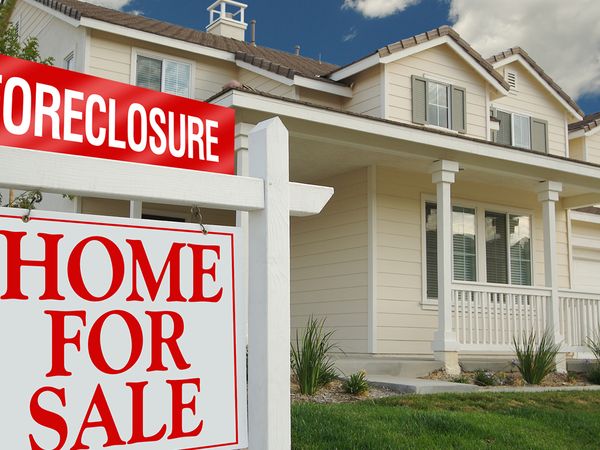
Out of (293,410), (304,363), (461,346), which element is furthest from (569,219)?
(293,410)

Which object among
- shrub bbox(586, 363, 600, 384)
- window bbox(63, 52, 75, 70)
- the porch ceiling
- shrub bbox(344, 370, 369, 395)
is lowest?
shrub bbox(586, 363, 600, 384)

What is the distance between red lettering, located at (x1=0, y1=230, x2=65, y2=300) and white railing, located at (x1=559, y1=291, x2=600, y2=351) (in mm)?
10646

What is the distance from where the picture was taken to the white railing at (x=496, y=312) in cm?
1052

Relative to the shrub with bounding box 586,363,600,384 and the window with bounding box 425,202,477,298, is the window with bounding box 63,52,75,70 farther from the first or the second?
the shrub with bounding box 586,363,600,384

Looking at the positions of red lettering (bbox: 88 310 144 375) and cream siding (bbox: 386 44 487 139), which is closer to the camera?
red lettering (bbox: 88 310 144 375)

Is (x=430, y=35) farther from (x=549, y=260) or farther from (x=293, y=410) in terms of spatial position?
(x=293, y=410)

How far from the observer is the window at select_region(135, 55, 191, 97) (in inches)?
525

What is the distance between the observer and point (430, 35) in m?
13.5

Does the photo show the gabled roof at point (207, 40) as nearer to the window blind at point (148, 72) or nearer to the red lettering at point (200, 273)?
the window blind at point (148, 72)

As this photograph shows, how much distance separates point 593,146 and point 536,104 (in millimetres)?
3089

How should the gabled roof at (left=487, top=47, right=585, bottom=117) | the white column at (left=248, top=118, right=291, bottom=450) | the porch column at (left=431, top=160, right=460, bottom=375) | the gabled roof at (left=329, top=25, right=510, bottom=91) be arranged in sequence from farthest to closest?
the gabled roof at (left=487, top=47, right=585, bottom=117), the gabled roof at (left=329, top=25, right=510, bottom=91), the porch column at (left=431, top=160, right=460, bottom=375), the white column at (left=248, top=118, right=291, bottom=450)

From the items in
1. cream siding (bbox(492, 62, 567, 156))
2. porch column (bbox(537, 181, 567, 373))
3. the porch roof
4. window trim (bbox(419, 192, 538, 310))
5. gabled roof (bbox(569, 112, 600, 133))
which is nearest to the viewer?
the porch roof

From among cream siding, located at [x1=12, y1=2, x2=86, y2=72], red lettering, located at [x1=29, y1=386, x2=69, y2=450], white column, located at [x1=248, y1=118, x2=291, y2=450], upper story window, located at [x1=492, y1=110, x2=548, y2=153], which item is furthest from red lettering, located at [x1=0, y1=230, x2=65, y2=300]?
upper story window, located at [x1=492, y1=110, x2=548, y2=153]

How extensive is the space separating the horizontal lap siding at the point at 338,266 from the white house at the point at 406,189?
28 mm
